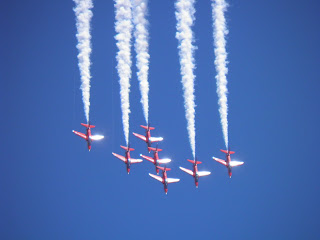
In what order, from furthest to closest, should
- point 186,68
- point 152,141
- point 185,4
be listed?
point 152,141
point 186,68
point 185,4

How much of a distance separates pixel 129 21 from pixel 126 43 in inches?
53.7

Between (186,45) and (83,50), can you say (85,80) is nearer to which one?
(83,50)

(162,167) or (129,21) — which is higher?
(129,21)

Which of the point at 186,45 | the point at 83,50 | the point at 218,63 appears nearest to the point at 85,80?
the point at 83,50

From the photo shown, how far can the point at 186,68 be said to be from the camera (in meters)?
32.5

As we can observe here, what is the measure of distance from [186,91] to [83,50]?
717 centimetres

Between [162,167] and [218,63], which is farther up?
[218,63]

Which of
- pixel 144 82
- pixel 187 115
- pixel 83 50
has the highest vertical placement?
pixel 83 50

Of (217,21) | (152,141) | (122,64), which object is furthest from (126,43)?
(152,141)

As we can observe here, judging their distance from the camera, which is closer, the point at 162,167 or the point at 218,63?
the point at 218,63

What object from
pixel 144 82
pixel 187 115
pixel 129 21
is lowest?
pixel 187 115

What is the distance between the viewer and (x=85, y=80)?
31.7 m

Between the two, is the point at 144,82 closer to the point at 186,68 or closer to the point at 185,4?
the point at 186,68

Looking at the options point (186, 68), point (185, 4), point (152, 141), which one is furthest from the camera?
point (152, 141)
